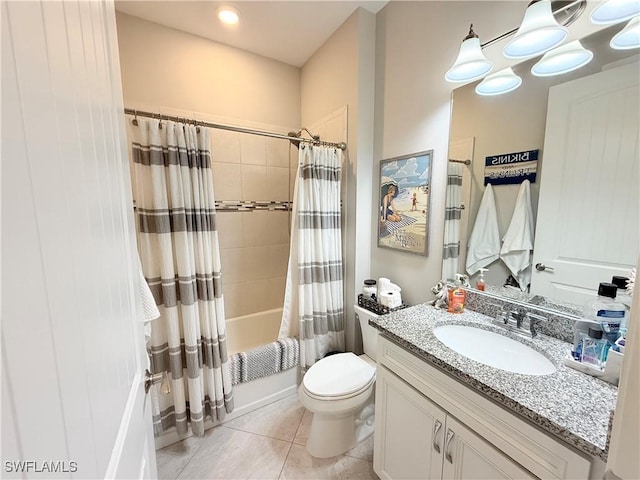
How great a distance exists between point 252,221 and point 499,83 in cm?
201

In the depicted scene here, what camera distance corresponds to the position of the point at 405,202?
1.75 m

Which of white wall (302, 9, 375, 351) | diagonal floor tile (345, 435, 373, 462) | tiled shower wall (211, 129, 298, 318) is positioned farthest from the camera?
tiled shower wall (211, 129, 298, 318)

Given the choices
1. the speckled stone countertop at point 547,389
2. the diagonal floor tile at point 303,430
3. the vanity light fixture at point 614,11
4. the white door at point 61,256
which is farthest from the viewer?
the diagonal floor tile at point 303,430

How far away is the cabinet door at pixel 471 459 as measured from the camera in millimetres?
784

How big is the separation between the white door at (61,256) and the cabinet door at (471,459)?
97 centimetres

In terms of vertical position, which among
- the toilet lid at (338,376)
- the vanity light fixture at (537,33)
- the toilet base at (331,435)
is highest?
the vanity light fixture at (537,33)

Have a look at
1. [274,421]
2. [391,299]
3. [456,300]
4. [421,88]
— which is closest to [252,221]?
[391,299]

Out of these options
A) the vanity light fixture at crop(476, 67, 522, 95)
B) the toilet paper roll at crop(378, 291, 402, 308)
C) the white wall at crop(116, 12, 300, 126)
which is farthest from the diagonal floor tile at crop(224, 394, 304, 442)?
the white wall at crop(116, 12, 300, 126)

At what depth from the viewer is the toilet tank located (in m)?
1.75

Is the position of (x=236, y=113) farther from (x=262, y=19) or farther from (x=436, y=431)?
(x=436, y=431)

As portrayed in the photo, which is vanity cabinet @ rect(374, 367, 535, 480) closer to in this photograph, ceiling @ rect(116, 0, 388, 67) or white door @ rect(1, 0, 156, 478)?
white door @ rect(1, 0, 156, 478)

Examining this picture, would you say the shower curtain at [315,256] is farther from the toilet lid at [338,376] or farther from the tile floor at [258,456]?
the tile floor at [258,456]

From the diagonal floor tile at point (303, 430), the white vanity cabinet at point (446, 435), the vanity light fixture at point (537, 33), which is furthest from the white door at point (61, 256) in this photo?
the vanity light fixture at point (537, 33)

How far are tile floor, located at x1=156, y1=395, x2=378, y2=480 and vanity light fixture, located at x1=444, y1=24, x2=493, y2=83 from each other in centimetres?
212
